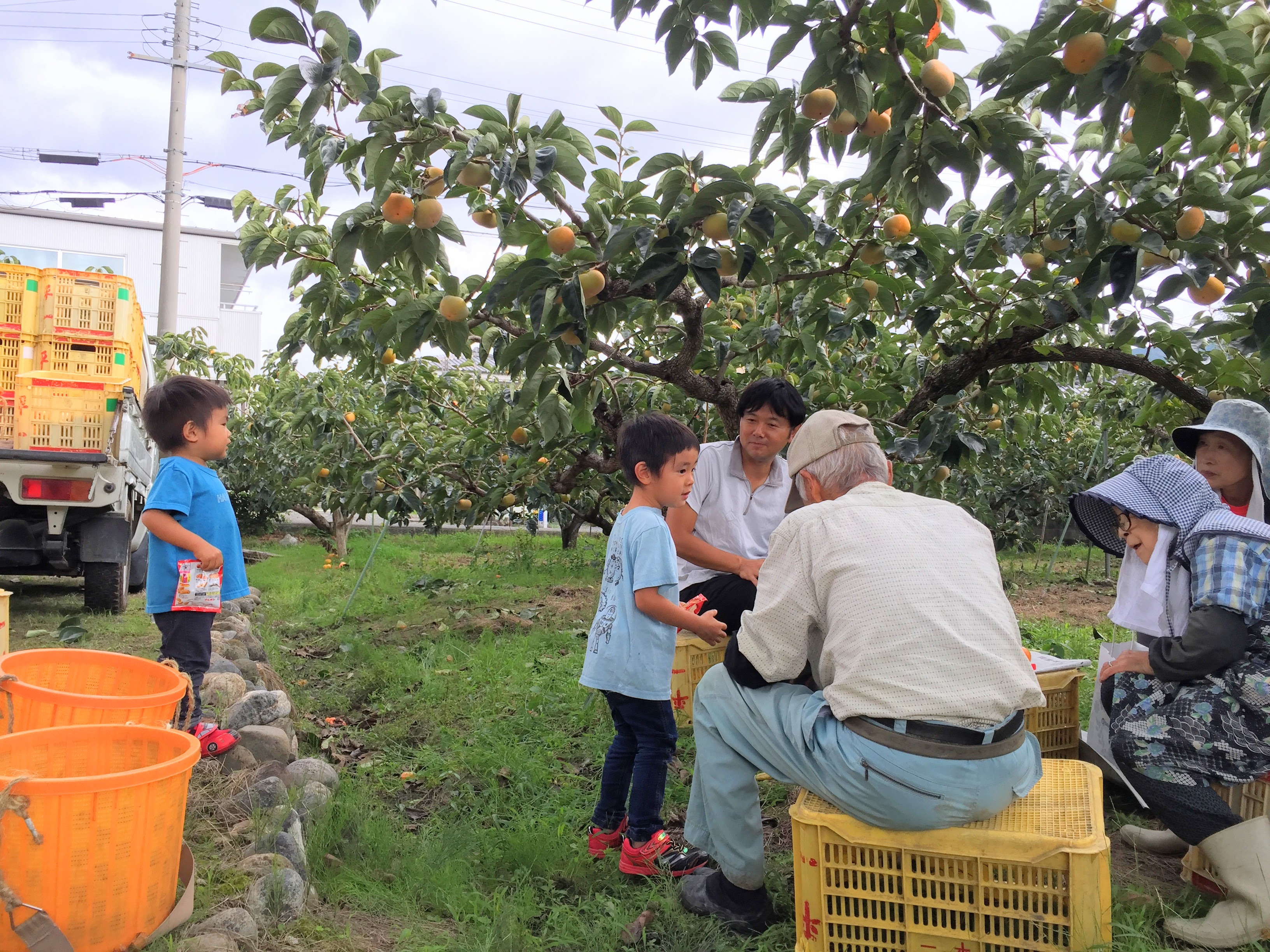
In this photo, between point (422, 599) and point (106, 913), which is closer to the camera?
point (106, 913)

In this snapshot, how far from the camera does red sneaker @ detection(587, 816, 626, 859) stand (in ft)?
7.69

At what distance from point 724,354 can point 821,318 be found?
50 centimetres

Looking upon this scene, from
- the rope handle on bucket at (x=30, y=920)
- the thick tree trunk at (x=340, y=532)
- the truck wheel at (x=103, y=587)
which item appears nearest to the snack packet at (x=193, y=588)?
the rope handle on bucket at (x=30, y=920)

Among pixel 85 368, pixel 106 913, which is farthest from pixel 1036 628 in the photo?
pixel 85 368

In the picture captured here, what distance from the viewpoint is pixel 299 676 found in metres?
4.59

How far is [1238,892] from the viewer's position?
177 cm

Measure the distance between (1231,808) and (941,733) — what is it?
81 centimetres

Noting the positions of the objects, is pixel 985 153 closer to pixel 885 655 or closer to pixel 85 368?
pixel 885 655

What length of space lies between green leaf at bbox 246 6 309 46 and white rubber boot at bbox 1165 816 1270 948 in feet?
7.94

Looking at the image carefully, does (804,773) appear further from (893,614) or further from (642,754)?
(642,754)

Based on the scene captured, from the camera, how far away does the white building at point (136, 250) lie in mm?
23828

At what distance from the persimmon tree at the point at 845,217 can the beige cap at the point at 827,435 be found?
407 millimetres

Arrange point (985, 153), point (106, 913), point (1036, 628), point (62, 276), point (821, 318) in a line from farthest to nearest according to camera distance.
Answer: point (1036, 628), point (62, 276), point (821, 318), point (985, 153), point (106, 913)

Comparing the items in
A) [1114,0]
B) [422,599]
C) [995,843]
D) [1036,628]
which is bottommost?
[422,599]
